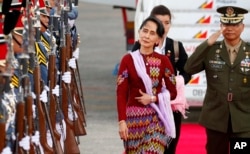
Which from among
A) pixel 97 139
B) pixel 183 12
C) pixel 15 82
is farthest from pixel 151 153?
pixel 183 12

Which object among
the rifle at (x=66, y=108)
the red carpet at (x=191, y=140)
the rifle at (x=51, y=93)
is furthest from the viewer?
the red carpet at (x=191, y=140)

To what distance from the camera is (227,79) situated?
13562 mm

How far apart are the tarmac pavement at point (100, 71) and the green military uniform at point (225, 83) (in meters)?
3.39

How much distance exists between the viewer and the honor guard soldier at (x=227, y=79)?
44.4ft

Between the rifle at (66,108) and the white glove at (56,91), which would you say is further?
the rifle at (66,108)

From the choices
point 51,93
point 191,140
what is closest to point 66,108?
point 51,93

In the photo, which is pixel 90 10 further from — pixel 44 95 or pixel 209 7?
pixel 44 95

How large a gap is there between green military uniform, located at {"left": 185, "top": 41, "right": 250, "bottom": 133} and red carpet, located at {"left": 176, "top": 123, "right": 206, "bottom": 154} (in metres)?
3.22

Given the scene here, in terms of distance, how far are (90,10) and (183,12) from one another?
694 inches

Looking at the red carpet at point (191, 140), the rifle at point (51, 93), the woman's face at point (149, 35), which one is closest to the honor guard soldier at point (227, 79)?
the woman's face at point (149, 35)

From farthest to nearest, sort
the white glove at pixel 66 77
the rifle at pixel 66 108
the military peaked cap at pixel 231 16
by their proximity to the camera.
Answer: the white glove at pixel 66 77 → the rifle at pixel 66 108 → the military peaked cap at pixel 231 16

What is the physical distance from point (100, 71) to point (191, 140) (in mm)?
7476

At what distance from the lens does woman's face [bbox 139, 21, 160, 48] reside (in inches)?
515

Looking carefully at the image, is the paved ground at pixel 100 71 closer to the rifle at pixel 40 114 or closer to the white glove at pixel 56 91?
the white glove at pixel 56 91
